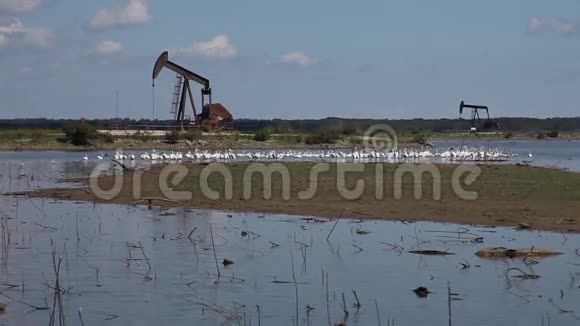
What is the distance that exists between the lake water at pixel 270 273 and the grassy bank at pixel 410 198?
124cm

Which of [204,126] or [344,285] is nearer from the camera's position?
[344,285]

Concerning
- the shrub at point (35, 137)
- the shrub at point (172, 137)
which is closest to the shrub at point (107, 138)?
the shrub at point (172, 137)

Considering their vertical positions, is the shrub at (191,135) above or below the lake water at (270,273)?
above

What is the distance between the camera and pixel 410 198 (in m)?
24.5

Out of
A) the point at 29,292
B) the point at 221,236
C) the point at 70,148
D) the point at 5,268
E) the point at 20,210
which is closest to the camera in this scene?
the point at 29,292

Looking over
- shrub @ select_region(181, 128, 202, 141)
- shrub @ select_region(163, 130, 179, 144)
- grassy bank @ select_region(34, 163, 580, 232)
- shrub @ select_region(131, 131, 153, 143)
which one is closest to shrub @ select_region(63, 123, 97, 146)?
shrub @ select_region(131, 131, 153, 143)

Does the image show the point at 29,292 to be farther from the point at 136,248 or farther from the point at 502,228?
the point at 502,228

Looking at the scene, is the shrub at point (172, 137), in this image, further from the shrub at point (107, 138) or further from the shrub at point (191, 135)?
the shrub at point (107, 138)

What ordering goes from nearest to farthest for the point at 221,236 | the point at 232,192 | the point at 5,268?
1. the point at 5,268
2. the point at 221,236
3. the point at 232,192

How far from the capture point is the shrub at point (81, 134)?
70.2m

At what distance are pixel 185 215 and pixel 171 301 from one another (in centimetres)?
961

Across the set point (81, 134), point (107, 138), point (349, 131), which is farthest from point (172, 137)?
point (349, 131)

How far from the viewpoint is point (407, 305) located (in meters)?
12.4

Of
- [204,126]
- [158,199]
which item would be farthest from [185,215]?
[204,126]
